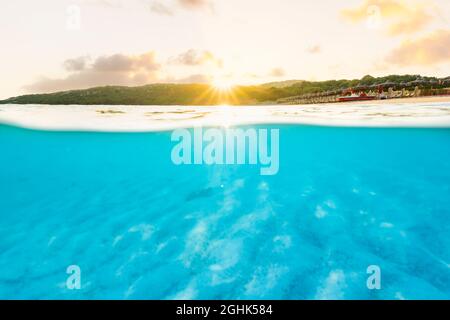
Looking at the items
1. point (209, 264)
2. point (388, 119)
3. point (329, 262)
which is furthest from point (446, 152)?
point (209, 264)

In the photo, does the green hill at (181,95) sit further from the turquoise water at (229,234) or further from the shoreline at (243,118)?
the turquoise water at (229,234)

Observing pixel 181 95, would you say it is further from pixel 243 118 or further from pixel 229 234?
pixel 229 234

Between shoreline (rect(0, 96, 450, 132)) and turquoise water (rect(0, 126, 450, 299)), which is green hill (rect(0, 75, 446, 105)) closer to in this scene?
shoreline (rect(0, 96, 450, 132))

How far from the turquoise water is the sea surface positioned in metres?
0.03

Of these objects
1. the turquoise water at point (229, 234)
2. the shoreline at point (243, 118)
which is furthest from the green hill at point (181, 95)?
the turquoise water at point (229, 234)

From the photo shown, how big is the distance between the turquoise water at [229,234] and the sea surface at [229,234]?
3 centimetres

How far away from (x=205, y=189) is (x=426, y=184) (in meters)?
8.52

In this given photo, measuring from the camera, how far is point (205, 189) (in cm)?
1072

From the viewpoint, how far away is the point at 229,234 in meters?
7.15

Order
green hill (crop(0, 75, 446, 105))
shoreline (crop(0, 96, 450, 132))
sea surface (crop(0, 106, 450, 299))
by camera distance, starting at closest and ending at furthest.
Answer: sea surface (crop(0, 106, 450, 299)), shoreline (crop(0, 96, 450, 132)), green hill (crop(0, 75, 446, 105))

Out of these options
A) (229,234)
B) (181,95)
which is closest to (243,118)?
(229,234)

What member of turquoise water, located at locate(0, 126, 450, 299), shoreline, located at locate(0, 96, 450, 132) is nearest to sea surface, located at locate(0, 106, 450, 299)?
turquoise water, located at locate(0, 126, 450, 299)

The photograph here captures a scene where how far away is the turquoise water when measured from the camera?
5406 millimetres
